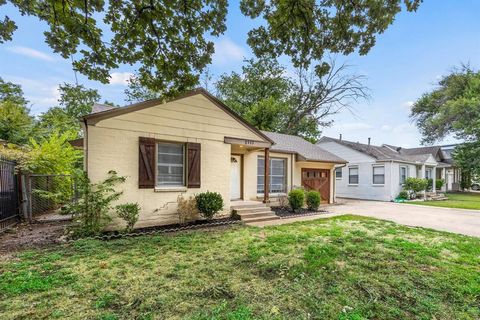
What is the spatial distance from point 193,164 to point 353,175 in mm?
16043

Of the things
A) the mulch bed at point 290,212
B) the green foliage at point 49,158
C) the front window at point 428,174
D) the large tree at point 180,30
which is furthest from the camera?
the front window at point 428,174

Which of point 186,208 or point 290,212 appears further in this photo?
point 290,212

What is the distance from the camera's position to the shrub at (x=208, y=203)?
27.0 ft

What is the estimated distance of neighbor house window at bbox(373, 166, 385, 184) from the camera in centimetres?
1808

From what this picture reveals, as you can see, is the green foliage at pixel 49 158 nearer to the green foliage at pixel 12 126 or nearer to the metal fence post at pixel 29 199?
the metal fence post at pixel 29 199

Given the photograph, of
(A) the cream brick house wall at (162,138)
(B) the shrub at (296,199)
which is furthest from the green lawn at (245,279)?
(B) the shrub at (296,199)

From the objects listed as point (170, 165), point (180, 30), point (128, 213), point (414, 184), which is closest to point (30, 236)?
point (128, 213)

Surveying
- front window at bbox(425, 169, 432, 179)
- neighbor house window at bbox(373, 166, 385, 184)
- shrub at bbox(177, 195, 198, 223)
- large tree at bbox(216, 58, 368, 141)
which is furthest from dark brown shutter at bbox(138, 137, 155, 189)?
front window at bbox(425, 169, 432, 179)

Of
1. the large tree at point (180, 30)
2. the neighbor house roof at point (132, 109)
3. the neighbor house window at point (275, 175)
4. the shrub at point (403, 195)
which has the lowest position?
the shrub at point (403, 195)

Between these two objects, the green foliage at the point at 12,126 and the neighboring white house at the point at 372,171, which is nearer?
the green foliage at the point at 12,126

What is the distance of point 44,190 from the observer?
9.35m

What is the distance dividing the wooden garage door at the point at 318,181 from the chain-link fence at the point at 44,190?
1132 cm

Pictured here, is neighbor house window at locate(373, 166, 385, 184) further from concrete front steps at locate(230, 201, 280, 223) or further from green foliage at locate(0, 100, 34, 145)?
green foliage at locate(0, 100, 34, 145)

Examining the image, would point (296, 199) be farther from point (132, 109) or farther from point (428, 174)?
point (428, 174)
